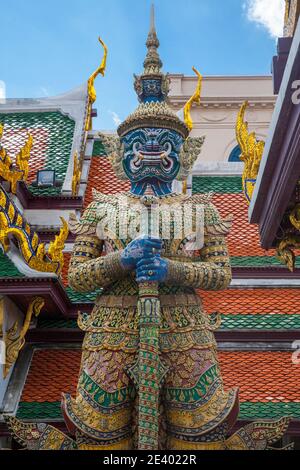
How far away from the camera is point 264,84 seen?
21.6 metres

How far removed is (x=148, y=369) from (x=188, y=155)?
2035mm

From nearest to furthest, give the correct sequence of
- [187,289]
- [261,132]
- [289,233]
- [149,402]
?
1. [149,402]
2. [289,233]
3. [187,289]
4. [261,132]

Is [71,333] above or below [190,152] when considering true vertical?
below

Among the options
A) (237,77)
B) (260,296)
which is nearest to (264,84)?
(237,77)

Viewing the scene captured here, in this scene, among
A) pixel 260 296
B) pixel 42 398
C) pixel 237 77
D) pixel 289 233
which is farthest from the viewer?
pixel 237 77

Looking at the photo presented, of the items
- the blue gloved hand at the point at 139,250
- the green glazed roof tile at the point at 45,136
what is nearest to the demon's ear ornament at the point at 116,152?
the blue gloved hand at the point at 139,250

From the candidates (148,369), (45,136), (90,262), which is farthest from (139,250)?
(45,136)

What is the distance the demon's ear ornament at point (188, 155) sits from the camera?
598cm

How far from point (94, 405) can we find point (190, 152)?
235 centimetres

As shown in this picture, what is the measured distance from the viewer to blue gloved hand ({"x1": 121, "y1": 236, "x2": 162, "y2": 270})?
5191 millimetres

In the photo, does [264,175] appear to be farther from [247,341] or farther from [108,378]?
[247,341]

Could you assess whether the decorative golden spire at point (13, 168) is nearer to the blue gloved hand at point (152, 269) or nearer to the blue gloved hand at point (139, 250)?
the blue gloved hand at point (139, 250)
